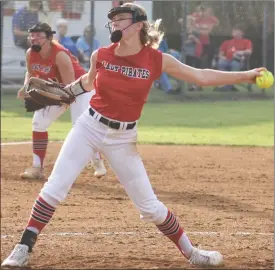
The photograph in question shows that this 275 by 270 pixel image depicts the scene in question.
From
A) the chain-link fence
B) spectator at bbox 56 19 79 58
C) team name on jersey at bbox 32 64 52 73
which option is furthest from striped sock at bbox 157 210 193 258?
the chain-link fence

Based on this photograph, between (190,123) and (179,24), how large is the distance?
4.97 meters

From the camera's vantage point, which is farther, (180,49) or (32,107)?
(180,49)

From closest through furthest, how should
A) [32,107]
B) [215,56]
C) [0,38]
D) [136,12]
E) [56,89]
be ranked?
1. [136,12]
2. [56,89]
3. [32,107]
4. [0,38]
5. [215,56]

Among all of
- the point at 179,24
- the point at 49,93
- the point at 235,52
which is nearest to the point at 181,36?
the point at 179,24

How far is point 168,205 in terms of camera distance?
9570 millimetres

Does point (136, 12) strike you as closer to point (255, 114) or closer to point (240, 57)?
point (255, 114)

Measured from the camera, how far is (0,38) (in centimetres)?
2153

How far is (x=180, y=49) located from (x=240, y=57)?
5.42 ft

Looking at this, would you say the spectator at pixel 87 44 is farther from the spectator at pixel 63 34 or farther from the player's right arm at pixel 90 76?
the player's right arm at pixel 90 76

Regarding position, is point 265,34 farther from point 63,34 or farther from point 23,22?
point 23,22

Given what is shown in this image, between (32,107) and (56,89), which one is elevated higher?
(56,89)

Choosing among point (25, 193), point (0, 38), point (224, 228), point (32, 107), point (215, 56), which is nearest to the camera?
point (224, 228)

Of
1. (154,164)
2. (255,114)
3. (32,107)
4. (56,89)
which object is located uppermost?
(56,89)

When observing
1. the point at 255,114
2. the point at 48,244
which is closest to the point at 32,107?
the point at 48,244
